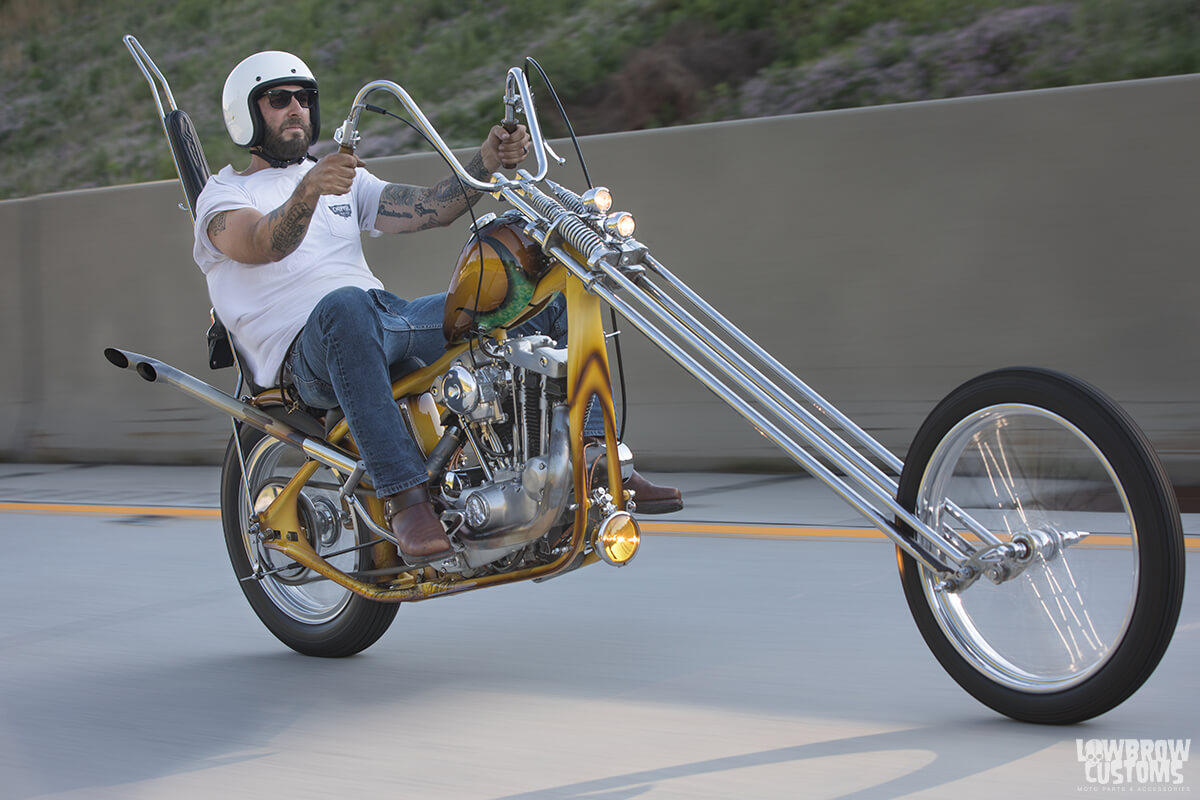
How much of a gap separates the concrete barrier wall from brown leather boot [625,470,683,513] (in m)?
2.63

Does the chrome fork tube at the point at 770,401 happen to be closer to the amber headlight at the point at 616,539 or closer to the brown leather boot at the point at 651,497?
the amber headlight at the point at 616,539

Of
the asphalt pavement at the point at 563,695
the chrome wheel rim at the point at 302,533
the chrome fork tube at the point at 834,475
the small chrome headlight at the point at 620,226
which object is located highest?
the small chrome headlight at the point at 620,226

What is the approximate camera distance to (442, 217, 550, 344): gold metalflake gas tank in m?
3.49

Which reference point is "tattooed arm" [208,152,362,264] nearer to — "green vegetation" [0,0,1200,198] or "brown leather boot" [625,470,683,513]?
"brown leather boot" [625,470,683,513]

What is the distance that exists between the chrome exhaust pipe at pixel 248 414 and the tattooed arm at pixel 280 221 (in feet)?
1.39

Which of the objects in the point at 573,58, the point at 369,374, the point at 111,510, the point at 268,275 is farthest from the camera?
the point at 573,58

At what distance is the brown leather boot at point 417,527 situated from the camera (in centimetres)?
350

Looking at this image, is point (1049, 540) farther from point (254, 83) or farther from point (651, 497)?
point (254, 83)

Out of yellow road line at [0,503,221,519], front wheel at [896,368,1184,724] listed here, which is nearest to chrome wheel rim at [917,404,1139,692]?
front wheel at [896,368,1184,724]

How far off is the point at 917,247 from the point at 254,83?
10.7 feet

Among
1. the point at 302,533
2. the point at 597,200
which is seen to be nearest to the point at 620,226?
the point at 597,200

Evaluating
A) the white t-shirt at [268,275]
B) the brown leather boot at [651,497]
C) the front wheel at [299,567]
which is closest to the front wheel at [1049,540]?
the brown leather boot at [651,497]

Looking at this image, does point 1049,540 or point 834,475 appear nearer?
point 1049,540

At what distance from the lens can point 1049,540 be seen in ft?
9.78
